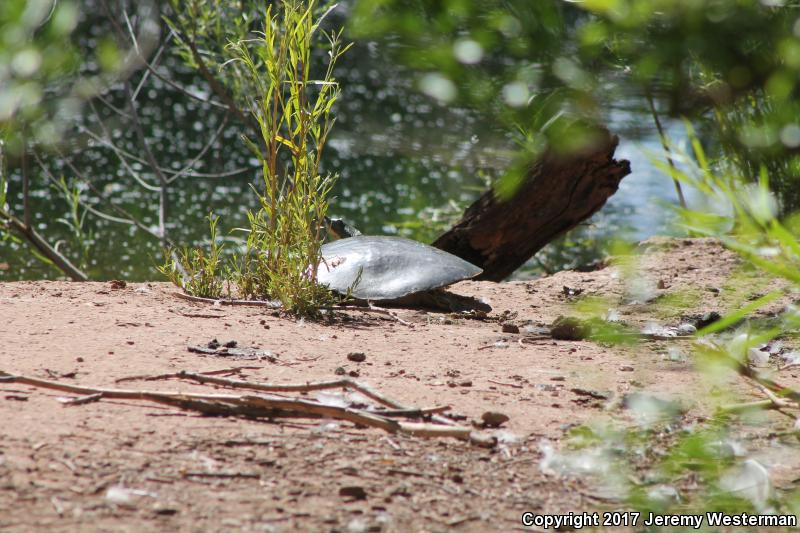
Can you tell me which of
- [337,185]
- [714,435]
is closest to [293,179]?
[714,435]

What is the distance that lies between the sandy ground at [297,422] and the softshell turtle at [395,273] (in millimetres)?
227

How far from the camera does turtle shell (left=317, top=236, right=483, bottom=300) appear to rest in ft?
13.9

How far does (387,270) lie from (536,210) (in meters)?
1.49

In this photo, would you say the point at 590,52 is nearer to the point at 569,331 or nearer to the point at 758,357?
the point at 758,357

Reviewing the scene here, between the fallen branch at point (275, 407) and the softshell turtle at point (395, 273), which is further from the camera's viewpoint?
the softshell turtle at point (395, 273)

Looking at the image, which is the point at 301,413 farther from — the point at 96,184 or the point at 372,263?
the point at 96,184

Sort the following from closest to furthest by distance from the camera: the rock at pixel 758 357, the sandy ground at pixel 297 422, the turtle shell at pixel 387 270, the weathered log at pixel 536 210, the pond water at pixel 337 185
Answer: the sandy ground at pixel 297 422 → the rock at pixel 758 357 → the turtle shell at pixel 387 270 → the weathered log at pixel 536 210 → the pond water at pixel 337 185

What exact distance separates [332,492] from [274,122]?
2077 millimetres

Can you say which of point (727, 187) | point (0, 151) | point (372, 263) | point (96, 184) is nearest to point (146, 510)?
point (727, 187)

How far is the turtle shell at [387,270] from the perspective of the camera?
13.9 ft

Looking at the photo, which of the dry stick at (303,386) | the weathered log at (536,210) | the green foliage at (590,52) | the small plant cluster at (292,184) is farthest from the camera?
the weathered log at (536,210)

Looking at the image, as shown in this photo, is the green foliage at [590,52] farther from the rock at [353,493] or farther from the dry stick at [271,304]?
the dry stick at [271,304]

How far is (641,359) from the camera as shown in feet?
10.7

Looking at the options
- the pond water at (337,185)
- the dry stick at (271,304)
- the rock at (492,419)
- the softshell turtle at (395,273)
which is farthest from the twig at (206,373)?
the pond water at (337,185)
